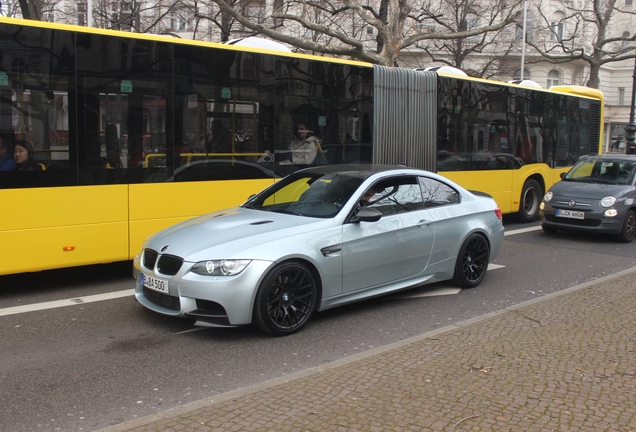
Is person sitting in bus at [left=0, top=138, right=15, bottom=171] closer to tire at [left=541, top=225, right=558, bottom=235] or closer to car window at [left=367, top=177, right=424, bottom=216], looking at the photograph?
car window at [left=367, top=177, right=424, bottom=216]

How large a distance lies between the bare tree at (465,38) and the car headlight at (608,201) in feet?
79.4

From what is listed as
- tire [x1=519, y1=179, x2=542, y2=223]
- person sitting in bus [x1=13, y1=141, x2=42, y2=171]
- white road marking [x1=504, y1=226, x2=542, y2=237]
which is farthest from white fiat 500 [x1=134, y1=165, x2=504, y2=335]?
tire [x1=519, y1=179, x2=542, y2=223]

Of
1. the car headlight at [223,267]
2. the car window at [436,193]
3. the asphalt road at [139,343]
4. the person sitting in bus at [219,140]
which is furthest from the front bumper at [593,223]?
the car headlight at [223,267]

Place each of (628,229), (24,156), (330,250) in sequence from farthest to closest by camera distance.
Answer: (628,229), (24,156), (330,250)

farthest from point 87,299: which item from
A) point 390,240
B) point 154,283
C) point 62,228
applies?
point 390,240

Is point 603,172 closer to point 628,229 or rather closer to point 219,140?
point 628,229

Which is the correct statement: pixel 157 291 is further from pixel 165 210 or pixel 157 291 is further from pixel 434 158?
pixel 434 158

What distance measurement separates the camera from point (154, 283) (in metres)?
5.83

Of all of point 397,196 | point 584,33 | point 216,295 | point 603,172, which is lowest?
point 216,295

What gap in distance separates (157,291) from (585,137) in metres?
14.2

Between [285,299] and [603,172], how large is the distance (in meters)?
9.23

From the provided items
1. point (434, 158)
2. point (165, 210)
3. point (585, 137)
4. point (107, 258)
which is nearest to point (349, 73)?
point (434, 158)

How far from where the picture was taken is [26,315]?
661 cm

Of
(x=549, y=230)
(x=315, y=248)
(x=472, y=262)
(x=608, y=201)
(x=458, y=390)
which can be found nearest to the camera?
(x=458, y=390)
